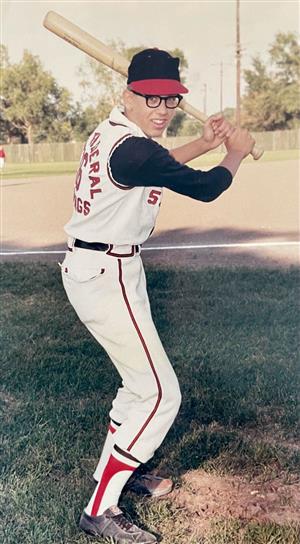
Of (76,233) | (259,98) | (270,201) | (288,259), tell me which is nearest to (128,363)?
(76,233)

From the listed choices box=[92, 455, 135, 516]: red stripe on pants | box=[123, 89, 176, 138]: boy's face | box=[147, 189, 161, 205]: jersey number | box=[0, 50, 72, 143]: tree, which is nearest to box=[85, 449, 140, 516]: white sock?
box=[92, 455, 135, 516]: red stripe on pants

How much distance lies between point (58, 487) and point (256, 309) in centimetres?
244

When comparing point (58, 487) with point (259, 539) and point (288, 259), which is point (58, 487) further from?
point (288, 259)

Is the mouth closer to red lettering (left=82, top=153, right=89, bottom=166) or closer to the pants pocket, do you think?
red lettering (left=82, top=153, right=89, bottom=166)

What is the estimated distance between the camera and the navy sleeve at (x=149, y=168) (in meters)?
2.06

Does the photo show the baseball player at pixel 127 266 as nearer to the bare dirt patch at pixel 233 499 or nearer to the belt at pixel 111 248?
the belt at pixel 111 248

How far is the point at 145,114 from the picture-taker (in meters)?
2.22

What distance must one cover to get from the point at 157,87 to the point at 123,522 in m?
1.28

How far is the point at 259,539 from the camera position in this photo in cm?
220

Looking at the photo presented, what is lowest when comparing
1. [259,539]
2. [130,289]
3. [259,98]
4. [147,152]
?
[259,539]

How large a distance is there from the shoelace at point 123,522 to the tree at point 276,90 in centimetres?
2509

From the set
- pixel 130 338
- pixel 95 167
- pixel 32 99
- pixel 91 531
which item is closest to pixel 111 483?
pixel 91 531

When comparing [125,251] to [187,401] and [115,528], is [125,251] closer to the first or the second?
[115,528]

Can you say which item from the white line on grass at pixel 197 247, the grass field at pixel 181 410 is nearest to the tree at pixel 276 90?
the white line on grass at pixel 197 247
